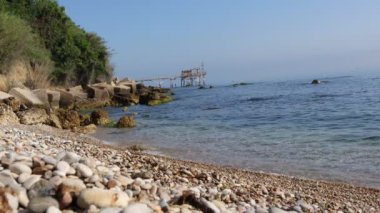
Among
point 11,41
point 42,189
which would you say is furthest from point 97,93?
point 42,189

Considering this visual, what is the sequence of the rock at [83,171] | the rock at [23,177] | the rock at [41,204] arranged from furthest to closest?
1. the rock at [83,171]
2. the rock at [23,177]
3. the rock at [41,204]

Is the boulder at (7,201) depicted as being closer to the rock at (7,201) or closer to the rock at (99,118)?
the rock at (7,201)

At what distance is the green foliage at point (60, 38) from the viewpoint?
1583 inches

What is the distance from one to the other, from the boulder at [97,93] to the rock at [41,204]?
3450cm

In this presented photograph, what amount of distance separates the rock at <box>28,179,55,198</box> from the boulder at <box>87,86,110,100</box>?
3414 centimetres

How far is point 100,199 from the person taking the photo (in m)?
4.09

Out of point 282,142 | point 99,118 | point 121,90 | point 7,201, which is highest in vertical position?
point 7,201

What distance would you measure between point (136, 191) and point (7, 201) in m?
1.48

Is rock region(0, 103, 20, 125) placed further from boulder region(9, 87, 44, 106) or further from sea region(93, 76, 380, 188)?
boulder region(9, 87, 44, 106)

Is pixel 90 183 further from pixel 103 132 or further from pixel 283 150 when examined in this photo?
pixel 103 132

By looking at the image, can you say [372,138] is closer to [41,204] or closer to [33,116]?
[33,116]

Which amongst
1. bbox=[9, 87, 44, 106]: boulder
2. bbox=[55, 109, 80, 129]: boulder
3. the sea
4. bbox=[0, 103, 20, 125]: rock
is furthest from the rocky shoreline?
bbox=[9, 87, 44, 106]: boulder

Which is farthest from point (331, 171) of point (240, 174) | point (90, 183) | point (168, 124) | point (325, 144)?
point (168, 124)

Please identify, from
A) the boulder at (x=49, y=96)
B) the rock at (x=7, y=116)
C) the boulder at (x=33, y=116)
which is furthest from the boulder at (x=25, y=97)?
the rock at (x=7, y=116)
